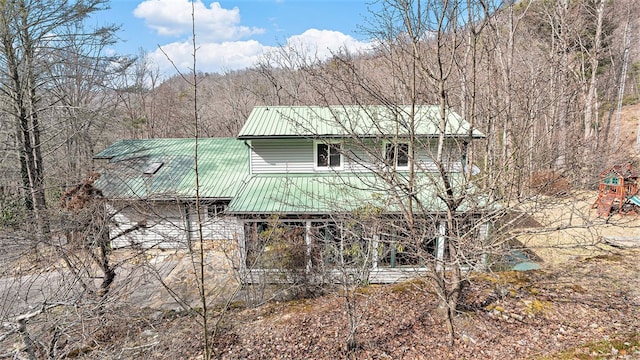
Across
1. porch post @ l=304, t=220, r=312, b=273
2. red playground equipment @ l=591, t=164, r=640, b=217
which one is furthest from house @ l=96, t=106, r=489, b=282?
red playground equipment @ l=591, t=164, r=640, b=217

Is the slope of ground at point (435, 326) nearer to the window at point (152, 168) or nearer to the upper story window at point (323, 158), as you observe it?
the upper story window at point (323, 158)

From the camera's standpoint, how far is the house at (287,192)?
6773 mm

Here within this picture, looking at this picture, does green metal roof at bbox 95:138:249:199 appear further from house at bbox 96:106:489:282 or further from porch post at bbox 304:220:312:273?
porch post at bbox 304:220:312:273

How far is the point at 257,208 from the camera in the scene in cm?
945

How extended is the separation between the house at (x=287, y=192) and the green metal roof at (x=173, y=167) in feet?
0.14

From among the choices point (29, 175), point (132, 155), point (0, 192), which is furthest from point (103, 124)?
point (0, 192)

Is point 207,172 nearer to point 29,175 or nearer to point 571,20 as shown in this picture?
point 29,175

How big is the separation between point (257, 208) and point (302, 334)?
4294mm

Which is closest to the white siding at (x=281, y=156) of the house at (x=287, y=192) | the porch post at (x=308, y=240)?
the house at (x=287, y=192)

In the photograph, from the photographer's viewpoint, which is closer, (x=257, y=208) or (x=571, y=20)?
(x=257, y=208)

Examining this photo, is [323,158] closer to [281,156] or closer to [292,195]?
[281,156]

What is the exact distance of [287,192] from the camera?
10.3 metres

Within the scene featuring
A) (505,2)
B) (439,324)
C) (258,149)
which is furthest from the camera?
(258,149)

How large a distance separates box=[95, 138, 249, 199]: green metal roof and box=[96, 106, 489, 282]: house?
0.04 metres
